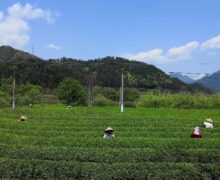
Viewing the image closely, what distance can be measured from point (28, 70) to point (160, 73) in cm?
2399

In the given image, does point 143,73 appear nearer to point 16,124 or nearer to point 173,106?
point 173,106

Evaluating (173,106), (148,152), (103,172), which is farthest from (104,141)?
(173,106)

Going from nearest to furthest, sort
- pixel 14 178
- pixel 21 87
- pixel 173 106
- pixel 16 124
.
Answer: pixel 14 178 → pixel 16 124 → pixel 173 106 → pixel 21 87

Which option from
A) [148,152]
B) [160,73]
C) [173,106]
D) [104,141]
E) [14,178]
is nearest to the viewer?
[14,178]

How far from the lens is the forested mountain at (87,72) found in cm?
6744

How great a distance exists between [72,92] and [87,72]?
1346cm

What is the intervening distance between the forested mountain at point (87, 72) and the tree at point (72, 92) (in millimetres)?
5815

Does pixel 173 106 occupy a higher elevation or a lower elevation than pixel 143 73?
lower

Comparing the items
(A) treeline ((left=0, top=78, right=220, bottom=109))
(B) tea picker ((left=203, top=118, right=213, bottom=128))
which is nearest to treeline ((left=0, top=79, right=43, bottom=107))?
(A) treeline ((left=0, top=78, right=220, bottom=109))

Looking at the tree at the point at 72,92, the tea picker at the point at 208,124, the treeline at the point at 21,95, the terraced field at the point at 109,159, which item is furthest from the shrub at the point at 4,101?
the terraced field at the point at 109,159

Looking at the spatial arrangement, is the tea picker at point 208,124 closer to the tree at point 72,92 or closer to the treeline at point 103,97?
the treeline at point 103,97

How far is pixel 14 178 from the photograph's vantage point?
11102 millimetres

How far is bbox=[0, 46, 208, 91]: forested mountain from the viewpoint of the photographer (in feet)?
221

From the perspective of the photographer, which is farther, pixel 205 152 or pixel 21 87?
pixel 21 87
